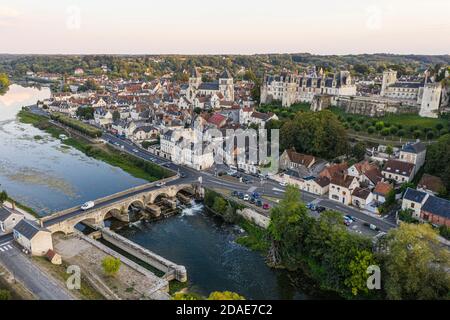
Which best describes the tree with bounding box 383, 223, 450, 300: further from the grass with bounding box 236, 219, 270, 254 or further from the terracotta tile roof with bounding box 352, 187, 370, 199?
the terracotta tile roof with bounding box 352, 187, 370, 199

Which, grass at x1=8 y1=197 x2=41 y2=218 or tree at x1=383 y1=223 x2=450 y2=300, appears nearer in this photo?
tree at x1=383 y1=223 x2=450 y2=300

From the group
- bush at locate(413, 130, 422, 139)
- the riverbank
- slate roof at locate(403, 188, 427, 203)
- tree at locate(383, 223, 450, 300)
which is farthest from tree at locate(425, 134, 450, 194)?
the riverbank

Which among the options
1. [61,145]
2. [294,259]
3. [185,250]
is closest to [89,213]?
[185,250]

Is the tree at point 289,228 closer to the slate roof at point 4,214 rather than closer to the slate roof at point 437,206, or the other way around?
the slate roof at point 437,206
